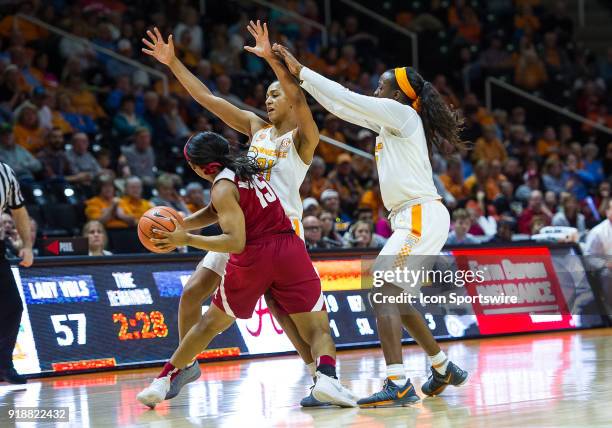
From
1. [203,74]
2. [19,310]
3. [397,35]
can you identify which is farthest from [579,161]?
[19,310]

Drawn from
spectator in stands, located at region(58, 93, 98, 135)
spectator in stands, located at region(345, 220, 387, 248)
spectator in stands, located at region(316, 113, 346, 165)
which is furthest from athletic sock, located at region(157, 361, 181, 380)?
spectator in stands, located at region(316, 113, 346, 165)

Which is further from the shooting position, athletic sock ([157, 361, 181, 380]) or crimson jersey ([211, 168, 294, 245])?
athletic sock ([157, 361, 181, 380])

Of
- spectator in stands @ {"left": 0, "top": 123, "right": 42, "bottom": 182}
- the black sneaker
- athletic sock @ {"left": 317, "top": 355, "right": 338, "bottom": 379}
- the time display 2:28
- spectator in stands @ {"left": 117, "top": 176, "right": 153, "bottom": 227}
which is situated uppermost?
spectator in stands @ {"left": 0, "top": 123, "right": 42, "bottom": 182}

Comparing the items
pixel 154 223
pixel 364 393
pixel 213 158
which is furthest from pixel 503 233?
pixel 154 223

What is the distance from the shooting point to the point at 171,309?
35.2 feet

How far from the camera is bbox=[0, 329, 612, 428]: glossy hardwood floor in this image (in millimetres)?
6266

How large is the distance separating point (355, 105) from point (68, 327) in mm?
4372

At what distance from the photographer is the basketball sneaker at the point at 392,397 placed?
687cm

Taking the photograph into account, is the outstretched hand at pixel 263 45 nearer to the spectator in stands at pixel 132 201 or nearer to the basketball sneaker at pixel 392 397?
the basketball sneaker at pixel 392 397

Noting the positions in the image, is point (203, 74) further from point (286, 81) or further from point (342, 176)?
point (286, 81)

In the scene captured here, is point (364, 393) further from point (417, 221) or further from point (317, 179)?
point (317, 179)

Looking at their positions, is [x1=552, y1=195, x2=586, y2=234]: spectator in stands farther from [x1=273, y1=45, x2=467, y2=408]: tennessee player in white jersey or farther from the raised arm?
the raised arm

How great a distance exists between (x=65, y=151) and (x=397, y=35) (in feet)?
30.2

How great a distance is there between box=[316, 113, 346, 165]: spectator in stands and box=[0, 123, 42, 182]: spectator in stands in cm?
510
